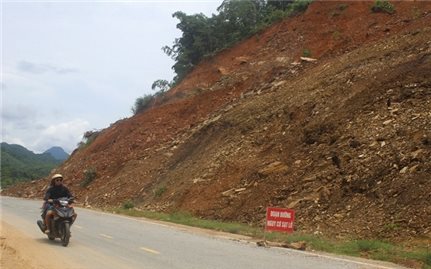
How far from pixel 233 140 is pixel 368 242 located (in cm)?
1342

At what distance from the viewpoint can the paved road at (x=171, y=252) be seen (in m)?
9.91

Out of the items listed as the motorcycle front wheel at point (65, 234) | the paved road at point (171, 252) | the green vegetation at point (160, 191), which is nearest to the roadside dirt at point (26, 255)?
the paved road at point (171, 252)

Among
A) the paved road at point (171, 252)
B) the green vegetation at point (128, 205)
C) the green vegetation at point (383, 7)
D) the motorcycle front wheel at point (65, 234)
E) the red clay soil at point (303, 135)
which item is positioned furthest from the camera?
the green vegetation at point (383, 7)

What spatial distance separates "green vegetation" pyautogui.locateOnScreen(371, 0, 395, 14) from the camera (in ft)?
103

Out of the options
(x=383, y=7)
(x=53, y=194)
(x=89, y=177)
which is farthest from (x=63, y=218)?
(x=383, y=7)

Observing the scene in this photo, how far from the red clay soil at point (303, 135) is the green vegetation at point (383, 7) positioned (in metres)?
0.42

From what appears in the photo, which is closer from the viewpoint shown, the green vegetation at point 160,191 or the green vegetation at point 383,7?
the green vegetation at point 160,191

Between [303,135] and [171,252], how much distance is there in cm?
1142

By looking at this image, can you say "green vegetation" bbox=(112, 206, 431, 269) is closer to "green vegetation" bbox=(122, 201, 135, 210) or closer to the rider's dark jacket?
the rider's dark jacket

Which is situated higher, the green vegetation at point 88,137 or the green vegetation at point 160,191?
the green vegetation at point 88,137

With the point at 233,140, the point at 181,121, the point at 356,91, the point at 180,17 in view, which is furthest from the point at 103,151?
the point at 356,91

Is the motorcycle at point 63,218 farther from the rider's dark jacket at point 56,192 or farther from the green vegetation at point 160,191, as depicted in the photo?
the green vegetation at point 160,191

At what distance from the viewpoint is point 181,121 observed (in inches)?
1415

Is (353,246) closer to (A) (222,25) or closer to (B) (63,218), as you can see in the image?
Result: (B) (63,218)
